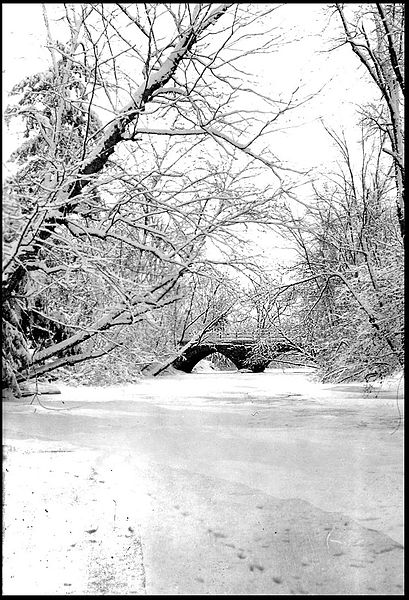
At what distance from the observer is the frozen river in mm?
1652

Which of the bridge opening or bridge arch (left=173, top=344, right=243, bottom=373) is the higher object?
bridge arch (left=173, top=344, right=243, bottom=373)

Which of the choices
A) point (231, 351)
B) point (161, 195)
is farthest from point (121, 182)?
point (231, 351)

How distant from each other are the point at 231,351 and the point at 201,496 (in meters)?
1.13

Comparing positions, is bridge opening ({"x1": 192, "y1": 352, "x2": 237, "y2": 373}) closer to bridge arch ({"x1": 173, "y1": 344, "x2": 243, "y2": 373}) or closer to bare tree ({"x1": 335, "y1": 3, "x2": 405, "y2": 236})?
bridge arch ({"x1": 173, "y1": 344, "x2": 243, "y2": 373})

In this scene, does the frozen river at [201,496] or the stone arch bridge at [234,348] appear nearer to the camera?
the frozen river at [201,496]

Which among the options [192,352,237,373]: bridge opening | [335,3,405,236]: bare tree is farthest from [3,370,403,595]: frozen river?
[335,3,405,236]: bare tree

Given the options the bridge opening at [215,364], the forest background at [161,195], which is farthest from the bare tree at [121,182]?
the bridge opening at [215,364]

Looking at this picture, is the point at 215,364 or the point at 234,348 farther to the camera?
the point at 215,364

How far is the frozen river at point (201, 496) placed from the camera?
1652 mm

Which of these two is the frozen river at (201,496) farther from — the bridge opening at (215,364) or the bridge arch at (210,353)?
the bridge opening at (215,364)

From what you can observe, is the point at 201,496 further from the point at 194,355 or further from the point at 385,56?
the point at 385,56

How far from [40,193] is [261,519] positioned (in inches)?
46.7

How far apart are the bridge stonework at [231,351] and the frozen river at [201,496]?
0.77 ft

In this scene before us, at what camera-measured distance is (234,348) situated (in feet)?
9.61
